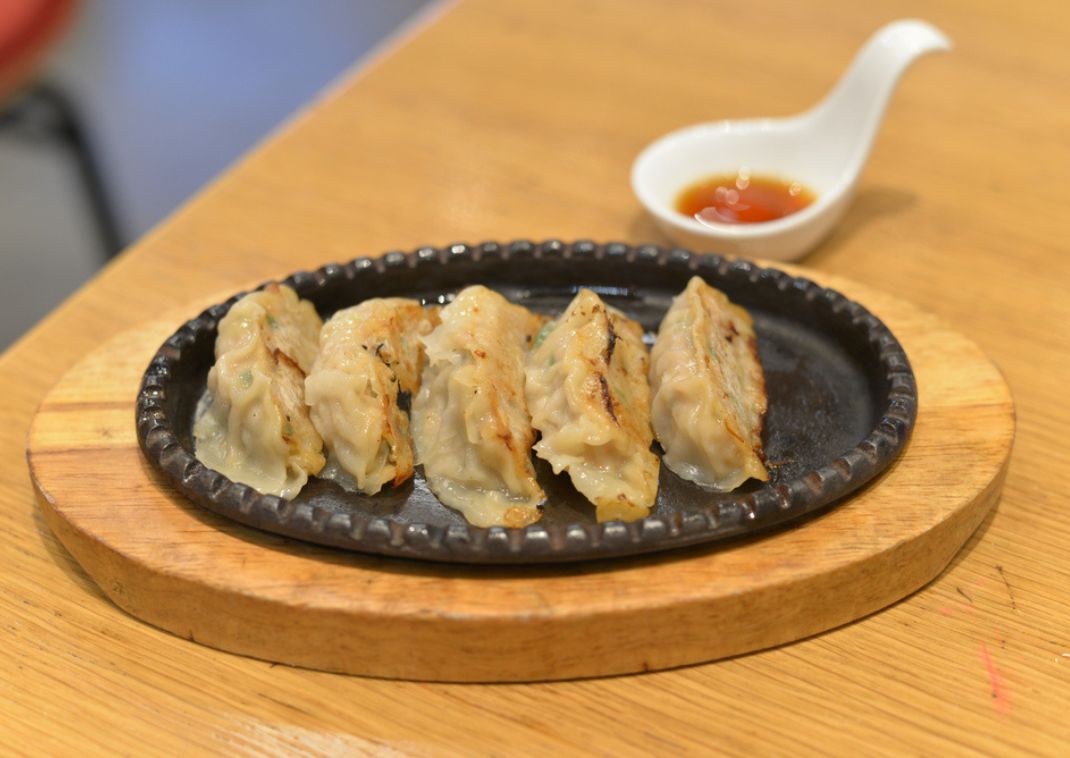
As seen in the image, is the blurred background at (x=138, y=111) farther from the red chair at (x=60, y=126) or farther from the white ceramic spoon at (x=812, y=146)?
the white ceramic spoon at (x=812, y=146)

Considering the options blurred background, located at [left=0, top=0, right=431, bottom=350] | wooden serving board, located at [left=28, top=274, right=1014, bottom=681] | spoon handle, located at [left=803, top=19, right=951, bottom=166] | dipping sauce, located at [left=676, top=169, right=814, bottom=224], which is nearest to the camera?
wooden serving board, located at [left=28, top=274, right=1014, bottom=681]

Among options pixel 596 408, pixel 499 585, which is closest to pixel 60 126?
pixel 596 408

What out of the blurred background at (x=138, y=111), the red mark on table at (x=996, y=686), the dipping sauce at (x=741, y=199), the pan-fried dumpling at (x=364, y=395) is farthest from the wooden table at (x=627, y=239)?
the blurred background at (x=138, y=111)

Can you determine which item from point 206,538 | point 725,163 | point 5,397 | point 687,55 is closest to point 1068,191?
point 725,163

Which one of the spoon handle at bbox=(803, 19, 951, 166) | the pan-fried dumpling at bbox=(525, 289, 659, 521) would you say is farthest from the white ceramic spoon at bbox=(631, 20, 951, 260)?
the pan-fried dumpling at bbox=(525, 289, 659, 521)

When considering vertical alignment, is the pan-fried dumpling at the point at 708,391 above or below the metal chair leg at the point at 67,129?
above

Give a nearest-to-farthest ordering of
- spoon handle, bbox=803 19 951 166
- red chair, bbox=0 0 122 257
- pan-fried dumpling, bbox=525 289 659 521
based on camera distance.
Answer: pan-fried dumpling, bbox=525 289 659 521, spoon handle, bbox=803 19 951 166, red chair, bbox=0 0 122 257

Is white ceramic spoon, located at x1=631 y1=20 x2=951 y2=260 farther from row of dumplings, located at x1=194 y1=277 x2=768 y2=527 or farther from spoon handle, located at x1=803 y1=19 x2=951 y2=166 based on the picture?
row of dumplings, located at x1=194 y1=277 x2=768 y2=527
